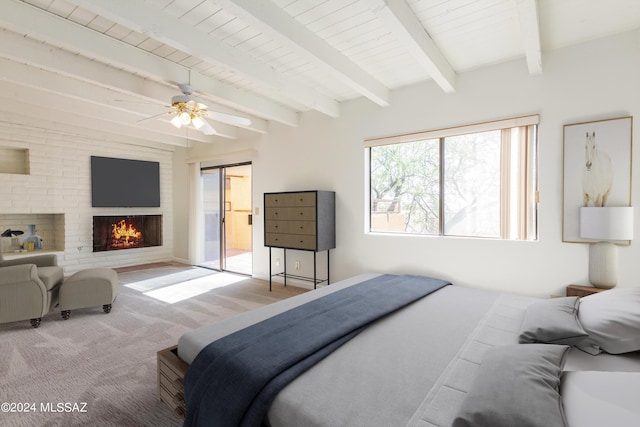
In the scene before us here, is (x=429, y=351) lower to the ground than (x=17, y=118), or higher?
lower

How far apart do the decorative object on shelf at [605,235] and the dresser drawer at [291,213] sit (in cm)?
259

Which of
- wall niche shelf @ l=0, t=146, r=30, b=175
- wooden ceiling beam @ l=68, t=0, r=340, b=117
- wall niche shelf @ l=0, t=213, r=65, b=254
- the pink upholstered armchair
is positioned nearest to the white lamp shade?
wooden ceiling beam @ l=68, t=0, r=340, b=117

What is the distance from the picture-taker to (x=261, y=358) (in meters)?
1.43

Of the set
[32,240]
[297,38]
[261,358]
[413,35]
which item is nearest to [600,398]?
[261,358]

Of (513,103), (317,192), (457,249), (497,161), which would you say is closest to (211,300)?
(317,192)

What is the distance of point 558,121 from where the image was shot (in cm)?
275

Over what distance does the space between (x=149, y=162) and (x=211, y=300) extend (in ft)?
12.1

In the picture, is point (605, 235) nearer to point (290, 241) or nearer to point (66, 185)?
point (290, 241)

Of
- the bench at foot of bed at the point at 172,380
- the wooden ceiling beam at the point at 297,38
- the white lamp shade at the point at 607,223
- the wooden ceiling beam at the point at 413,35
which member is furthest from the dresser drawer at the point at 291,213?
the white lamp shade at the point at 607,223

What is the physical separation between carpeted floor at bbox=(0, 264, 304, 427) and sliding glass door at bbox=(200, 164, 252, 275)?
1475mm

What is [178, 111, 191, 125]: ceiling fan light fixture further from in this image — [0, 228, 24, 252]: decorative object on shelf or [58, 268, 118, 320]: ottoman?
[0, 228, 24, 252]: decorative object on shelf

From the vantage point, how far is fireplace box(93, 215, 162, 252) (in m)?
5.60

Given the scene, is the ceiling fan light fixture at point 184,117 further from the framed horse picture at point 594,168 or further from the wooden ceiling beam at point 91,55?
the framed horse picture at point 594,168

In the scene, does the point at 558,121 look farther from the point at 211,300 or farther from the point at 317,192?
the point at 211,300
